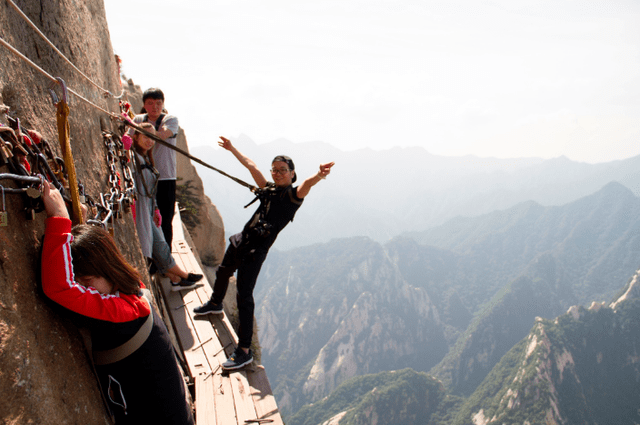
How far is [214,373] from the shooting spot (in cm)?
529

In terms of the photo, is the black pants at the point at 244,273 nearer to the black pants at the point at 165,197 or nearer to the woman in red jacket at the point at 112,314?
the black pants at the point at 165,197

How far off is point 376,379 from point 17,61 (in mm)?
145562

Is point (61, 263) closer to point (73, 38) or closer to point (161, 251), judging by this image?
point (73, 38)

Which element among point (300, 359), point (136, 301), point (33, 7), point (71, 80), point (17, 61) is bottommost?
point (300, 359)

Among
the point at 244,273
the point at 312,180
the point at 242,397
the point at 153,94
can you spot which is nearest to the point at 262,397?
the point at 242,397

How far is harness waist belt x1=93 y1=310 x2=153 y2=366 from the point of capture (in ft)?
8.23

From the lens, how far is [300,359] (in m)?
187

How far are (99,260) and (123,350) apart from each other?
62 centimetres

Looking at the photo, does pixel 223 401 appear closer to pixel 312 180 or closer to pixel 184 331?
pixel 184 331

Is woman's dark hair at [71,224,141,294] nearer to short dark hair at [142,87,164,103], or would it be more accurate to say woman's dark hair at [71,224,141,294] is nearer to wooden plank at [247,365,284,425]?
wooden plank at [247,365,284,425]

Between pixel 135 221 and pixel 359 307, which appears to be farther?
pixel 359 307

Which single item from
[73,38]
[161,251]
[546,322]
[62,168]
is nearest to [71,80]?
[73,38]

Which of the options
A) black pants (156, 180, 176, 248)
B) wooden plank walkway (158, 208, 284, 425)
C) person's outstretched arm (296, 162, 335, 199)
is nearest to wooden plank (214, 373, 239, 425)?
wooden plank walkway (158, 208, 284, 425)

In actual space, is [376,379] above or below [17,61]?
below
